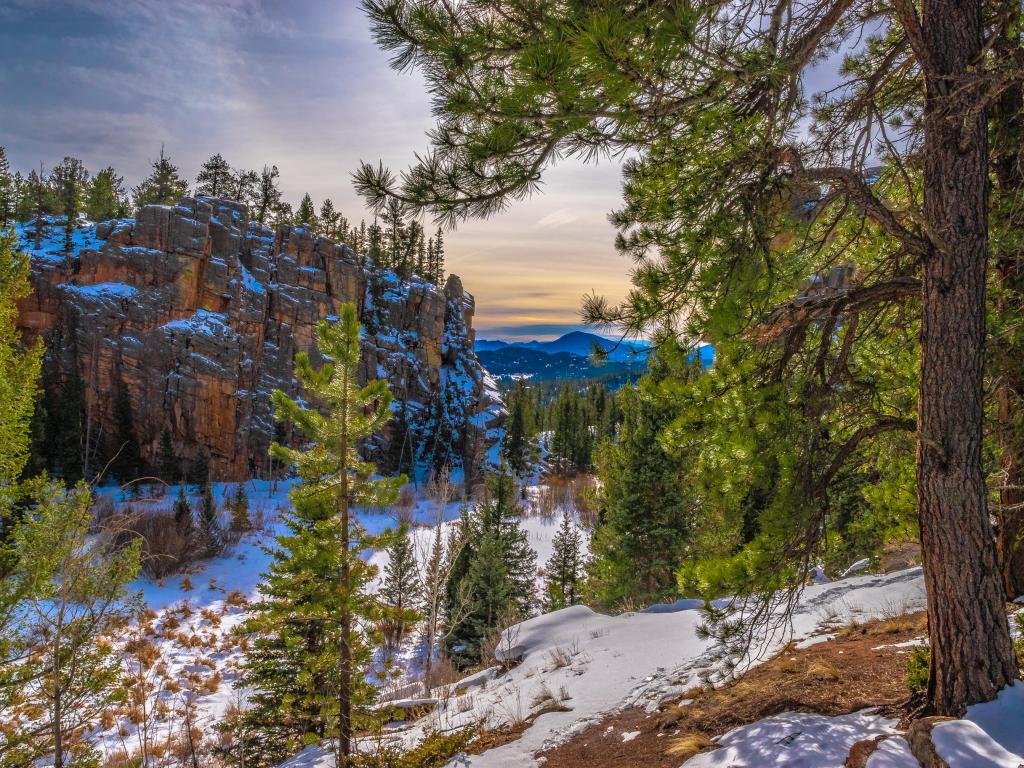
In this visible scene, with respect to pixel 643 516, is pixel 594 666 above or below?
below

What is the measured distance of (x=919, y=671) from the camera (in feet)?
10.7

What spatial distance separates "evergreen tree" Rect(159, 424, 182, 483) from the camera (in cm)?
3238

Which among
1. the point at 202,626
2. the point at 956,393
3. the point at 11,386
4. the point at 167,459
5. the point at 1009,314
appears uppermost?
the point at 11,386

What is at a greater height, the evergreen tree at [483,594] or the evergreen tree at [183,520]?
the evergreen tree at [183,520]

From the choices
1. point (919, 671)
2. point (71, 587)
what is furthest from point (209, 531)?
point (919, 671)

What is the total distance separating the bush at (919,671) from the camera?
3.22 meters

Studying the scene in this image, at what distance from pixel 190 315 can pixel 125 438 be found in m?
8.95

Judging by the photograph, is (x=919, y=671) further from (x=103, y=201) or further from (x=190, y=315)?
(x=103, y=201)

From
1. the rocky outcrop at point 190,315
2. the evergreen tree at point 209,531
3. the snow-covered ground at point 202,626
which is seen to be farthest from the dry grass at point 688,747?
the rocky outcrop at point 190,315

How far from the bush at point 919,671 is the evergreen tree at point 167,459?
37.6m

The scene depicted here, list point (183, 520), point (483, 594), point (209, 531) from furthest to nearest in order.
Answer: point (209, 531), point (183, 520), point (483, 594)

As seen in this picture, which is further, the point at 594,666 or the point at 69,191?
the point at 69,191

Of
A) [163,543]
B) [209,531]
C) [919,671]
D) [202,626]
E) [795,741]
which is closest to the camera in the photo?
[795,741]

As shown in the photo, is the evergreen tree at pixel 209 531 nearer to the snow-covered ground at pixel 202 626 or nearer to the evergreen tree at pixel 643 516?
the snow-covered ground at pixel 202 626
